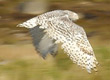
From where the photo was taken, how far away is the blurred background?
46.4ft

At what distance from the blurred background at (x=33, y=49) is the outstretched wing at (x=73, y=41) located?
4.15 meters

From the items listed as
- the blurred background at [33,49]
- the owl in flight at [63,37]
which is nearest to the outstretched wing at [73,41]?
the owl in flight at [63,37]

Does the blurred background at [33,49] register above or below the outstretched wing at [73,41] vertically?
above

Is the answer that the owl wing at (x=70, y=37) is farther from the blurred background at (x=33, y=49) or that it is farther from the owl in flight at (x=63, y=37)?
the blurred background at (x=33, y=49)

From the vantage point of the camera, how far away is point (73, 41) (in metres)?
9.26

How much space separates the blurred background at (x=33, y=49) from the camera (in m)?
14.1

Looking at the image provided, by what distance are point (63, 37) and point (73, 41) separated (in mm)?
212

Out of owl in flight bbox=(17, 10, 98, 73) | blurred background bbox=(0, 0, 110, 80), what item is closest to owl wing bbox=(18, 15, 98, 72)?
owl in flight bbox=(17, 10, 98, 73)

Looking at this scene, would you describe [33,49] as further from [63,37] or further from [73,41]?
[73,41]

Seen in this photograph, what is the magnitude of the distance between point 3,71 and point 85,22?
9.66 metres

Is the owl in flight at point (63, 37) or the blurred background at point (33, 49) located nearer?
the owl in flight at point (63, 37)

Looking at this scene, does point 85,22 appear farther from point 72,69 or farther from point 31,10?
point 72,69

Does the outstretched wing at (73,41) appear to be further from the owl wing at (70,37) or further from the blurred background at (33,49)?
the blurred background at (33,49)

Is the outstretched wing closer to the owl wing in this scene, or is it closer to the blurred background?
the owl wing
